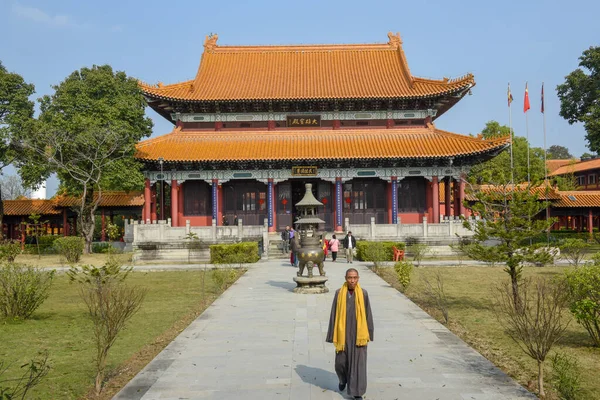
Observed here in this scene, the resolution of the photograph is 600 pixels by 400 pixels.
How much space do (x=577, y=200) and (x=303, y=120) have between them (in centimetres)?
2054

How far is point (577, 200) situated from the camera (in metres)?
38.0

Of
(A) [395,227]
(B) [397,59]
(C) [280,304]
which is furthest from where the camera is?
(B) [397,59]

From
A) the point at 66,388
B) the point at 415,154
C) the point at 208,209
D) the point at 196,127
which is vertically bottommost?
the point at 66,388

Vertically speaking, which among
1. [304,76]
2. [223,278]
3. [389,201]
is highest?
[304,76]

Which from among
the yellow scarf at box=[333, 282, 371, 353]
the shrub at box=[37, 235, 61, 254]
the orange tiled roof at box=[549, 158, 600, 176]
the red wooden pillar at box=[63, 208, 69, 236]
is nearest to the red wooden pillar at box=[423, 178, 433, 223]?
the shrub at box=[37, 235, 61, 254]

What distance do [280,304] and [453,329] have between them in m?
4.29

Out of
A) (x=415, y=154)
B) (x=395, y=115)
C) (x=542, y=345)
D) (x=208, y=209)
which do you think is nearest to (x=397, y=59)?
(x=395, y=115)

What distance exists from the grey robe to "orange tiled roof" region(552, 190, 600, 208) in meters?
34.8

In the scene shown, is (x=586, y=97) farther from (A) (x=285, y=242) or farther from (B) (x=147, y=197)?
(B) (x=147, y=197)

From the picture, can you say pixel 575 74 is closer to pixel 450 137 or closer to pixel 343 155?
pixel 450 137

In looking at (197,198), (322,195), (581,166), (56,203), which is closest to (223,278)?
(197,198)

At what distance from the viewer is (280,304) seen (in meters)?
12.9

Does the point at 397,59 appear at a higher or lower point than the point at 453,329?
higher

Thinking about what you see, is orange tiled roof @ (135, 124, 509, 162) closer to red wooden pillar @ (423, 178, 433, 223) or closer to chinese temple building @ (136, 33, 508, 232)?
chinese temple building @ (136, 33, 508, 232)
